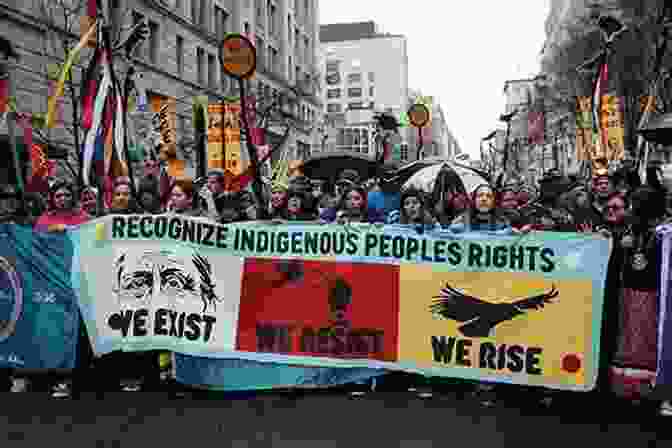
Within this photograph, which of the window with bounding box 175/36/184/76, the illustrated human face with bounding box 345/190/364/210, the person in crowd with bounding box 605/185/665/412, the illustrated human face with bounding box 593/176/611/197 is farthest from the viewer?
the window with bounding box 175/36/184/76

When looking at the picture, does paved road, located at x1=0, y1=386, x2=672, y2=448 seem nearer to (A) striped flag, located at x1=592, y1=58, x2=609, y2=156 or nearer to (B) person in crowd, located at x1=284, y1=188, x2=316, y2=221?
(B) person in crowd, located at x1=284, y1=188, x2=316, y2=221

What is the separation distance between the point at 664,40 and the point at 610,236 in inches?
163

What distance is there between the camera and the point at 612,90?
92.9 ft

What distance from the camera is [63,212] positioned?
257 inches

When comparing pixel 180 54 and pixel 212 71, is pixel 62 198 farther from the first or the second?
pixel 212 71

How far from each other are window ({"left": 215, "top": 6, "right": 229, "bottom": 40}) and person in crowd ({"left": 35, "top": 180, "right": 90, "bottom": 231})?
35620 mm

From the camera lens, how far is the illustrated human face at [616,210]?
549cm

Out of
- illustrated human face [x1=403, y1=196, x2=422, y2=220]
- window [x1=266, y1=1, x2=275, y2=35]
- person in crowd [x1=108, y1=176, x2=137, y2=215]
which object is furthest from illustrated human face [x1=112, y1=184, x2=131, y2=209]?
window [x1=266, y1=1, x2=275, y2=35]

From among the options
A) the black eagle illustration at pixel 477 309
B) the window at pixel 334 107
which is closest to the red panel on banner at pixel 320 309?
the black eagle illustration at pixel 477 309

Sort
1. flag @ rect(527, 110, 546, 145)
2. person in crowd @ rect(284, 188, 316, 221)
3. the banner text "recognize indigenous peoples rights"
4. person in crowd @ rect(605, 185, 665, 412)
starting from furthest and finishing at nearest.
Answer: flag @ rect(527, 110, 546, 145), person in crowd @ rect(284, 188, 316, 221), the banner text "recognize indigenous peoples rights", person in crowd @ rect(605, 185, 665, 412)

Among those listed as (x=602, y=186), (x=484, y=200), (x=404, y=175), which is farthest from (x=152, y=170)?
(x=602, y=186)

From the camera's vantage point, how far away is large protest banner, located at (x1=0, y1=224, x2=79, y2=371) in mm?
6074

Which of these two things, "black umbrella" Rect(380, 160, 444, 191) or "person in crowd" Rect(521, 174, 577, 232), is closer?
"person in crowd" Rect(521, 174, 577, 232)

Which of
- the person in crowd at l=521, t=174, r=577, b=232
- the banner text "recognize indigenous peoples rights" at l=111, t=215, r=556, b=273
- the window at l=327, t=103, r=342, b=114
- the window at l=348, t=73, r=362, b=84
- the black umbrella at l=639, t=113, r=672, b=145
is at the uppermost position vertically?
the window at l=348, t=73, r=362, b=84
